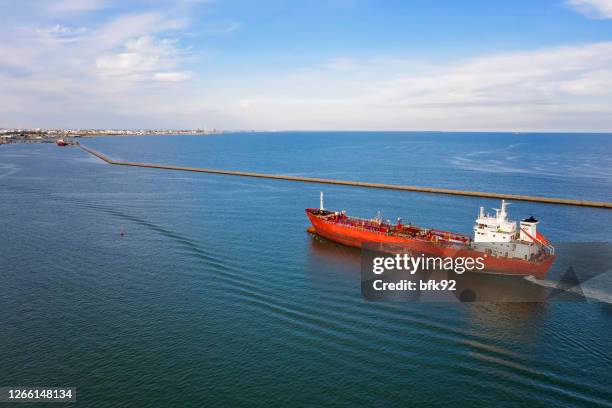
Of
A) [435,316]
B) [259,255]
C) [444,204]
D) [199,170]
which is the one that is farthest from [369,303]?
[199,170]

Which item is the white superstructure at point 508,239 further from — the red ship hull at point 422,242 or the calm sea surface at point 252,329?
the calm sea surface at point 252,329

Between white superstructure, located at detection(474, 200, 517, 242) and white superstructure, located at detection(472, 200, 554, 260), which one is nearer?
white superstructure, located at detection(472, 200, 554, 260)

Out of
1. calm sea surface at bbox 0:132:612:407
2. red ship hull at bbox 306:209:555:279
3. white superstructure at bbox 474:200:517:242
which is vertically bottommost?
calm sea surface at bbox 0:132:612:407

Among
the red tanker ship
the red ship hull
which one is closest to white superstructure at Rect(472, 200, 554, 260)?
the red tanker ship

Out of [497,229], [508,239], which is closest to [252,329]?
[497,229]

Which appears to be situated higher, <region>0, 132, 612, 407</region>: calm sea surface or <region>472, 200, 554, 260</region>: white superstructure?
<region>472, 200, 554, 260</region>: white superstructure

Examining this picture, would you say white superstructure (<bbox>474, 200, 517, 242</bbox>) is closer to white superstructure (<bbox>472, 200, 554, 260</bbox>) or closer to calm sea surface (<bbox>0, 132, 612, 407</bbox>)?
white superstructure (<bbox>472, 200, 554, 260</bbox>)

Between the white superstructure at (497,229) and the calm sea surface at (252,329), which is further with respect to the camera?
the white superstructure at (497,229)

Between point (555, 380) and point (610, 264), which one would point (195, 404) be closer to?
point (555, 380)

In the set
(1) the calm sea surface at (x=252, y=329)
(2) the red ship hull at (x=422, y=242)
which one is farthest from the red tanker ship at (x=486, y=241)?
(1) the calm sea surface at (x=252, y=329)
